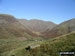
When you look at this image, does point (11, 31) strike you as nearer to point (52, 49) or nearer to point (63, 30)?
point (63, 30)

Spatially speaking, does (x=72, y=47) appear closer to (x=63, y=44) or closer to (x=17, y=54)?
(x=63, y=44)

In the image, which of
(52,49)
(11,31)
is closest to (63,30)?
(11,31)

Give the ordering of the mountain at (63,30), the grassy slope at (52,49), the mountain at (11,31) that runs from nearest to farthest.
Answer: the grassy slope at (52,49)
the mountain at (11,31)
the mountain at (63,30)

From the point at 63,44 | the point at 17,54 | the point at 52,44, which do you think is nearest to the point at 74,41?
the point at 63,44

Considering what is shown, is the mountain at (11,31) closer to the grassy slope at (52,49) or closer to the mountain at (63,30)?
the mountain at (63,30)

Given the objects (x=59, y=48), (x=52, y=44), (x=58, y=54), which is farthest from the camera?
(x=52, y=44)

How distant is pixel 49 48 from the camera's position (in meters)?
34.1

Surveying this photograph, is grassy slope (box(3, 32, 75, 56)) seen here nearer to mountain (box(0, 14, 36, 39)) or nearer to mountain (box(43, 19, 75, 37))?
mountain (box(0, 14, 36, 39))

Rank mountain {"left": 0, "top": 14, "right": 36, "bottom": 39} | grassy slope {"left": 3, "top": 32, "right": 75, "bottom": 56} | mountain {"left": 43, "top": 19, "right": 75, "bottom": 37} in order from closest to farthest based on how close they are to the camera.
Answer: grassy slope {"left": 3, "top": 32, "right": 75, "bottom": 56}
mountain {"left": 0, "top": 14, "right": 36, "bottom": 39}
mountain {"left": 43, "top": 19, "right": 75, "bottom": 37}

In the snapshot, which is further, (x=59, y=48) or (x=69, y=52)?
(x=59, y=48)

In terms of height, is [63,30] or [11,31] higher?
[11,31]

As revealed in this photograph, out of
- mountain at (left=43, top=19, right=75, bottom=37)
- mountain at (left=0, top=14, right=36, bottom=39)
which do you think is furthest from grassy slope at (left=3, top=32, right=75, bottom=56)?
mountain at (left=43, top=19, right=75, bottom=37)

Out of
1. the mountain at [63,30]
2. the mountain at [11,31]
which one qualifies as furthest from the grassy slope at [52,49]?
the mountain at [63,30]

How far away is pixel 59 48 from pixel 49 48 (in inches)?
109
